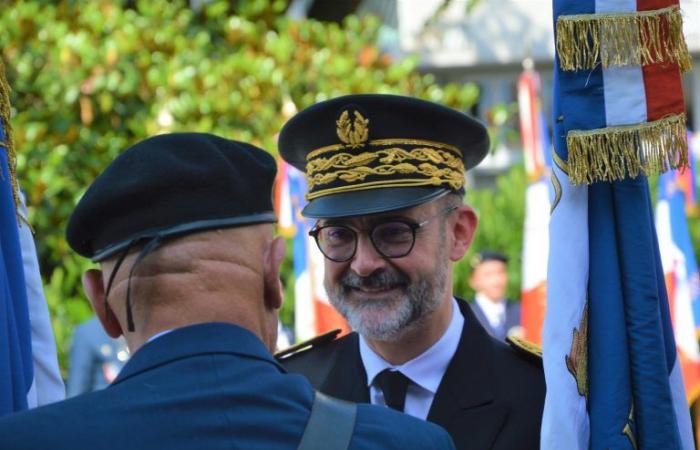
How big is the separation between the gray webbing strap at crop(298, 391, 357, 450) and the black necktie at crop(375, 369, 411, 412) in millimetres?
1057

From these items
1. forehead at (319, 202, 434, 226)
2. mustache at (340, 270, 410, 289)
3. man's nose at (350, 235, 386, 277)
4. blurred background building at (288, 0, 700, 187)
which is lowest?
mustache at (340, 270, 410, 289)

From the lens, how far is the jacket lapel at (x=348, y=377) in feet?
10.1

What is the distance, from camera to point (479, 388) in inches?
116

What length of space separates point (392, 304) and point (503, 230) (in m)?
8.15

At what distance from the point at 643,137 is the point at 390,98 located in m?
0.79

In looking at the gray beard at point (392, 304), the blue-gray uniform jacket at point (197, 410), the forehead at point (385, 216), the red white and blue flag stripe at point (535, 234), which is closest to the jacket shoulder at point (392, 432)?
the blue-gray uniform jacket at point (197, 410)

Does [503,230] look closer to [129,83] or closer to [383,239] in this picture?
[129,83]

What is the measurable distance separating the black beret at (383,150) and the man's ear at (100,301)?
1.10 metres

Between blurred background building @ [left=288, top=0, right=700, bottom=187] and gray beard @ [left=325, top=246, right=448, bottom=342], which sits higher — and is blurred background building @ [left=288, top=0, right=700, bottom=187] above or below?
above

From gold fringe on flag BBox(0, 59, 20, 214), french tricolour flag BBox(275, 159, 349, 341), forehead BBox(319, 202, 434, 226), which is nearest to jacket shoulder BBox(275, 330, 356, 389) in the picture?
forehead BBox(319, 202, 434, 226)

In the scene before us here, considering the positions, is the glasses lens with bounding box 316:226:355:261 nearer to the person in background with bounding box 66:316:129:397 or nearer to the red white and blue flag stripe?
the person in background with bounding box 66:316:129:397

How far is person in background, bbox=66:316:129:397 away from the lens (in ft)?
22.1

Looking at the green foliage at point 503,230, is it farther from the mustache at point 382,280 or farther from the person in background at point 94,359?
the mustache at point 382,280

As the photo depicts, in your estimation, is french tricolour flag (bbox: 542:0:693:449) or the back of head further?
french tricolour flag (bbox: 542:0:693:449)
